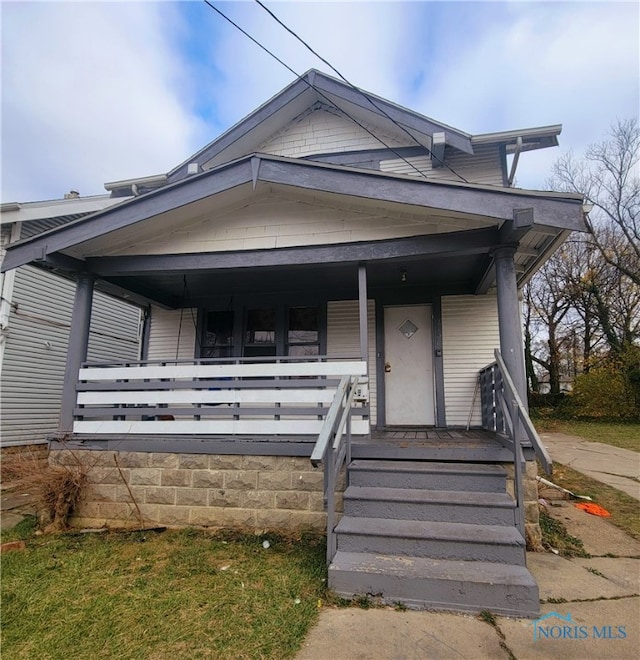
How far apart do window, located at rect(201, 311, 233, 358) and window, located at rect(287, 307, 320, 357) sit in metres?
1.04

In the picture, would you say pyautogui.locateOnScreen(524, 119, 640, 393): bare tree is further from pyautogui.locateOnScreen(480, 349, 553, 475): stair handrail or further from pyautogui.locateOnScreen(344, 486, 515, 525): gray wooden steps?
pyautogui.locateOnScreen(344, 486, 515, 525): gray wooden steps

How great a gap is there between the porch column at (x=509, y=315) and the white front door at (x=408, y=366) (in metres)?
2.08

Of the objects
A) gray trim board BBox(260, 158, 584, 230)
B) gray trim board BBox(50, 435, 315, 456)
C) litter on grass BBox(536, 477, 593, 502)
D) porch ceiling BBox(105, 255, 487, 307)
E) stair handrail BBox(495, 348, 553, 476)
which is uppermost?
gray trim board BBox(260, 158, 584, 230)

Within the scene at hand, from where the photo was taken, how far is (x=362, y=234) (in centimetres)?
480

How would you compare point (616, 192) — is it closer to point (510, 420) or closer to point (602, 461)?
point (602, 461)

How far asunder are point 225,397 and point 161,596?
199 centimetres

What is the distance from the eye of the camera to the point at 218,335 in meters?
7.02

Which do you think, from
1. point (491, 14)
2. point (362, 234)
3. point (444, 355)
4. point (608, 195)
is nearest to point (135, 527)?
point (362, 234)

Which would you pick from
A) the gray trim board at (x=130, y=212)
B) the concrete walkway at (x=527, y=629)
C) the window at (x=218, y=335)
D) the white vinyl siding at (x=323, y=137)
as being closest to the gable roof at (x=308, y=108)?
the white vinyl siding at (x=323, y=137)

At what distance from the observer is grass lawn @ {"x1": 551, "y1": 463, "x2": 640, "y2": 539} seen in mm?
4507

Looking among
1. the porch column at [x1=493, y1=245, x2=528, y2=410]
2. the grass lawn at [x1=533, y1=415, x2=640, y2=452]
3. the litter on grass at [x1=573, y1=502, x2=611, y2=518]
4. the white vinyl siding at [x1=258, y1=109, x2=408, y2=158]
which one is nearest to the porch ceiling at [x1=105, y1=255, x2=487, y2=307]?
the porch column at [x1=493, y1=245, x2=528, y2=410]

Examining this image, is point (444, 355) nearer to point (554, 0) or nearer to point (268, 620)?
point (268, 620)

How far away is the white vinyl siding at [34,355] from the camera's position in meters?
8.23

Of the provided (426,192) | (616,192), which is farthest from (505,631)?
(616,192)
